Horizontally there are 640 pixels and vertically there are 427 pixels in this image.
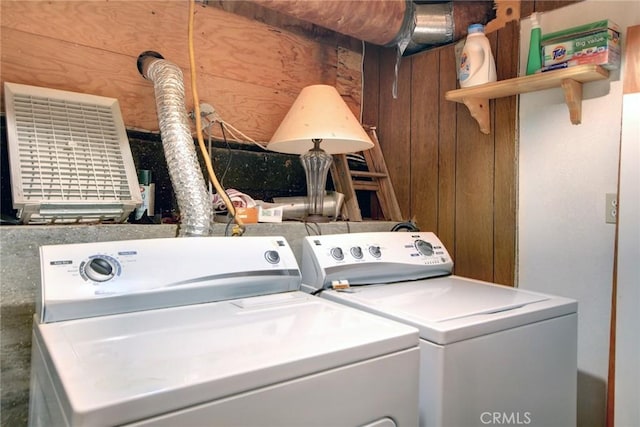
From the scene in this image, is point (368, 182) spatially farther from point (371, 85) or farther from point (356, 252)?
point (356, 252)

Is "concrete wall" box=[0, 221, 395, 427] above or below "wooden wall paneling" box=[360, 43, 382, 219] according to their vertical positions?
below

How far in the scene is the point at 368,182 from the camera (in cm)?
231

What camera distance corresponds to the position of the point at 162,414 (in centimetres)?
66

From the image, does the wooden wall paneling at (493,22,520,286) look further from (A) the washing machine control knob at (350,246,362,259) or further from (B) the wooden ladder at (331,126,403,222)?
(A) the washing machine control knob at (350,246,362,259)

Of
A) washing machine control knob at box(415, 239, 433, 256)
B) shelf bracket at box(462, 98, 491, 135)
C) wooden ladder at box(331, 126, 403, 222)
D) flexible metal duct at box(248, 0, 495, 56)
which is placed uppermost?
flexible metal duct at box(248, 0, 495, 56)

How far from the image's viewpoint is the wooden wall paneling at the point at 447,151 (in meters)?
2.14

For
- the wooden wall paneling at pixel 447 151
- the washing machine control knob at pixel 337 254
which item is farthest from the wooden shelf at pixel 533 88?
the washing machine control knob at pixel 337 254

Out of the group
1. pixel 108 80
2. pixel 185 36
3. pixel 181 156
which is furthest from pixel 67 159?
pixel 185 36

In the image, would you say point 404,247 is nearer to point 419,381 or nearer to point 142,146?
point 419,381

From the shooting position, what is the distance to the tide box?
5.13 feet

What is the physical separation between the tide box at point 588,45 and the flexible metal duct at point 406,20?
0.47m

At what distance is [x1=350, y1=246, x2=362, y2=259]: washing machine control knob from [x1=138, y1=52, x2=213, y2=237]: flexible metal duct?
52cm

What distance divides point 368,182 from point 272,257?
3.51ft

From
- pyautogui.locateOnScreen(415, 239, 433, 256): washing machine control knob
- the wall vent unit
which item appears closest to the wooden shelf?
pyautogui.locateOnScreen(415, 239, 433, 256): washing machine control knob
